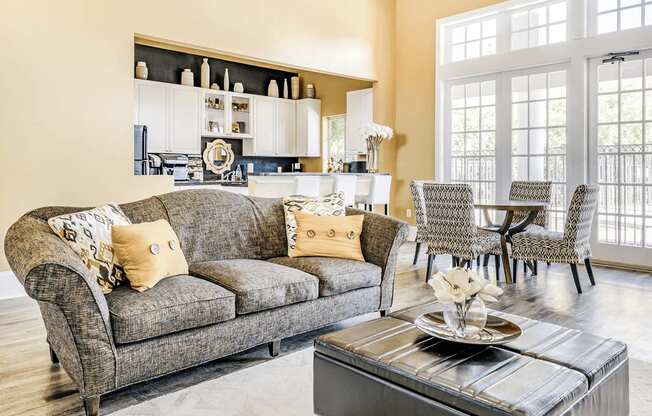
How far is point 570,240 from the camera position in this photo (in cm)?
423

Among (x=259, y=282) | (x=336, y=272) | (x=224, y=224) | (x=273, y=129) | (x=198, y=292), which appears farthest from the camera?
(x=273, y=129)

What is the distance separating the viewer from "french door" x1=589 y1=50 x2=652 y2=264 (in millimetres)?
5285

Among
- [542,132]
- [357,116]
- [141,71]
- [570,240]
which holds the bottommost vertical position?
[570,240]

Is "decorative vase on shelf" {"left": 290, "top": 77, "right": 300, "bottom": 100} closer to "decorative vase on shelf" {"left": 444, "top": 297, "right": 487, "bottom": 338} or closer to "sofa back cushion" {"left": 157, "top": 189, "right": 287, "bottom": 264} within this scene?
"sofa back cushion" {"left": 157, "top": 189, "right": 287, "bottom": 264}

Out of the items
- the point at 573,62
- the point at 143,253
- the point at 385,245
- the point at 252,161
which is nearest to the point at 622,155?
the point at 573,62

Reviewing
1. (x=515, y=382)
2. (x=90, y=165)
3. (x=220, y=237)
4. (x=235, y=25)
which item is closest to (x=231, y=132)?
(x=235, y=25)

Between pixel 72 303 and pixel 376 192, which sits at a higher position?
pixel 376 192

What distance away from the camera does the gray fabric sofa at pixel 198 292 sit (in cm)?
206

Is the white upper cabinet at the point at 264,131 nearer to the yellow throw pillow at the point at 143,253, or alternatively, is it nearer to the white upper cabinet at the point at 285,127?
the white upper cabinet at the point at 285,127

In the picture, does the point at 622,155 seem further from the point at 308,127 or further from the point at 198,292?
the point at 308,127

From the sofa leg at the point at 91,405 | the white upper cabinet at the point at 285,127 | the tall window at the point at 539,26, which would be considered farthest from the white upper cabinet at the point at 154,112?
the sofa leg at the point at 91,405

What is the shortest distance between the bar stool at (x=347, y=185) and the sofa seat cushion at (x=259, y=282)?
2.89 m

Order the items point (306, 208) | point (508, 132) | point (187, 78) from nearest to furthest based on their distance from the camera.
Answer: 1. point (306, 208)
2. point (508, 132)
3. point (187, 78)

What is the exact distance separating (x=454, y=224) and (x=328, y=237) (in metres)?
1.55
